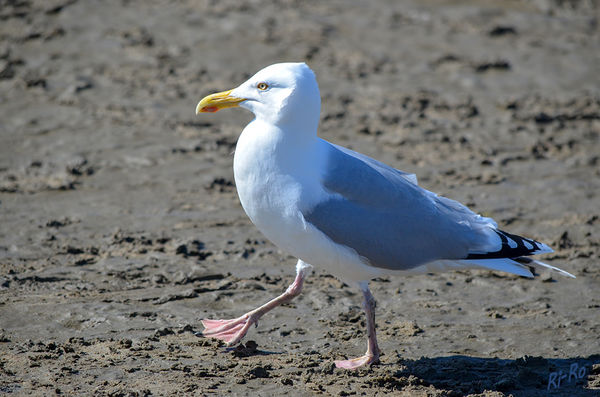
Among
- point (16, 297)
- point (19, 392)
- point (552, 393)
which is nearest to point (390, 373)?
point (552, 393)

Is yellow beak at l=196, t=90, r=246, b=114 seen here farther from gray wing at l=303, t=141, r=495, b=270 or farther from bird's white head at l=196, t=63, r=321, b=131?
gray wing at l=303, t=141, r=495, b=270

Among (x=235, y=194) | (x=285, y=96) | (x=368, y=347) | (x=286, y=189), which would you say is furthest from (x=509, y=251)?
(x=235, y=194)

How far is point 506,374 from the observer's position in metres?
4.91

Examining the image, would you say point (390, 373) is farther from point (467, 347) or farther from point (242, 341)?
point (242, 341)

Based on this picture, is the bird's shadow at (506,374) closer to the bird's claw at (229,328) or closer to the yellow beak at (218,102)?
the bird's claw at (229,328)

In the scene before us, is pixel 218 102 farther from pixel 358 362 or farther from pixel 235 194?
pixel 235 194

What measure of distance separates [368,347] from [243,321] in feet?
2.94

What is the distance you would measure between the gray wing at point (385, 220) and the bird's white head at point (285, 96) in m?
0.31

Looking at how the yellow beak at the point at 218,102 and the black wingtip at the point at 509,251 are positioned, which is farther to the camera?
the yellow beak at the point at 218,102

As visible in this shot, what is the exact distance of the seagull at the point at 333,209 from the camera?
4.77 metres

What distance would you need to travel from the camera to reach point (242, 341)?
17.4ft

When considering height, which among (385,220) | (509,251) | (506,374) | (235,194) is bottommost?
(506,374)

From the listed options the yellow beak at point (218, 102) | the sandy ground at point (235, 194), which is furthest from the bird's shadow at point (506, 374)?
the yellow beak at point (218, 102)

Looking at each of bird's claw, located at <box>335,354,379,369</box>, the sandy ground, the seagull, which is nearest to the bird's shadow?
the sandy ground
